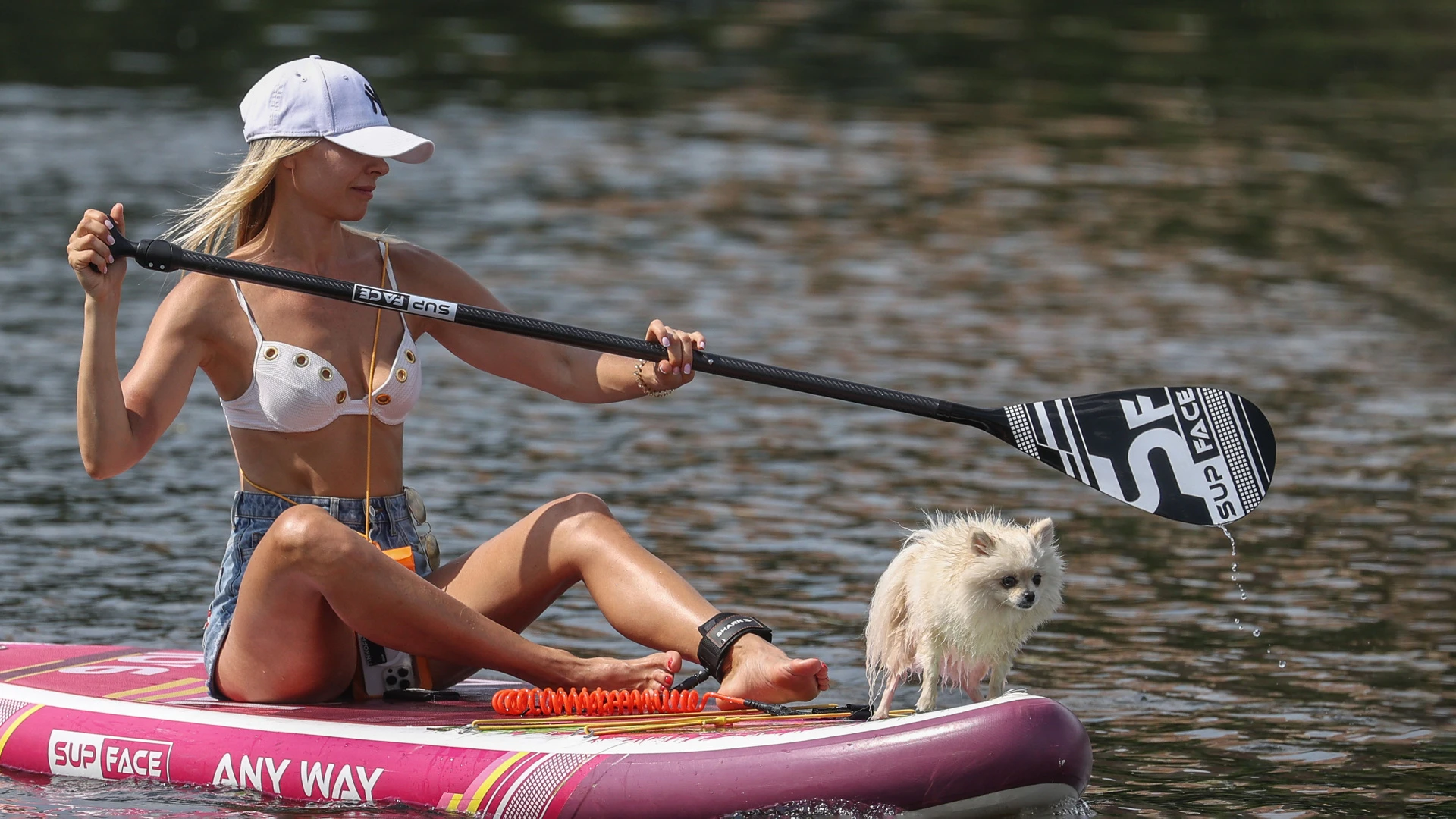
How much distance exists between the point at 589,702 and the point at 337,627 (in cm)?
64

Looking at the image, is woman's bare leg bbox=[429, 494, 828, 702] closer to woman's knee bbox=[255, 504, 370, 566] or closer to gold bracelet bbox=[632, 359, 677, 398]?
gold bracelet bbox=[632, 359, 677, 398]

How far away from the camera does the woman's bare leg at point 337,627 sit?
457cm

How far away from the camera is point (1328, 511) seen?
7.99 metres

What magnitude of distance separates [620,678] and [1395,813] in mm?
1901

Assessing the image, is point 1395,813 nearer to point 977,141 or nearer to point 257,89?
point 257,89

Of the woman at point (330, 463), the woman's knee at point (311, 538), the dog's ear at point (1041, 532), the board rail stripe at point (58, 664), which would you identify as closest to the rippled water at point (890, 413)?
the board rail stripe at point (58, 664)

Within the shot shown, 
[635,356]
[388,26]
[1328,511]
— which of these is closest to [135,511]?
[635,356]

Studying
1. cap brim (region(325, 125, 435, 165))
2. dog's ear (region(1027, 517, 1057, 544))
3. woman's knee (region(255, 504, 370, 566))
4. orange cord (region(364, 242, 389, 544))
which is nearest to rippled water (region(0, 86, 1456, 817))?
woman's knee (region(255, 504, 370, 566))

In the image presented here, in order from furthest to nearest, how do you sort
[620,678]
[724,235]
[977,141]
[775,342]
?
1. [977,141]
2. [724,235]
3. [775,342]
4. [620,678]

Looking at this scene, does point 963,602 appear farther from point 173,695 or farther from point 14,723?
point 14,723

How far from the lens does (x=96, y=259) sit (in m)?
4.56

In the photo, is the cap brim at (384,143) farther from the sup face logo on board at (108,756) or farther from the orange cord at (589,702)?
the sup face logo on board at (108,756)

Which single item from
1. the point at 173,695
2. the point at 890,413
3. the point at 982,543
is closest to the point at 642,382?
the point at 982,543

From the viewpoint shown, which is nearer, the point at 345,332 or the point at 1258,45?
the point at 345,332
